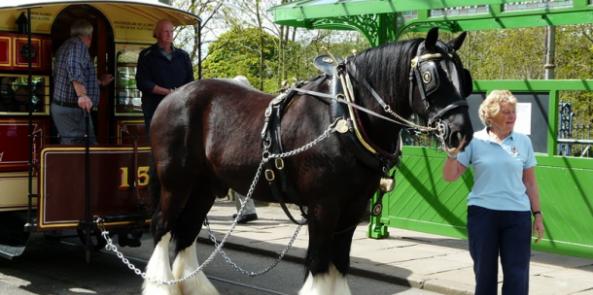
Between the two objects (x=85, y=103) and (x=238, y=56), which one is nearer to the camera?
(x=85, y=103)

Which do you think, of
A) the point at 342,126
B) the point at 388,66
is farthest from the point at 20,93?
the point at 388,66

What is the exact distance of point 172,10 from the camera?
6.91m

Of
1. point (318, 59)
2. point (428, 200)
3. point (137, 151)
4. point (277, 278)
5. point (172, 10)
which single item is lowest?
point (277, 278)

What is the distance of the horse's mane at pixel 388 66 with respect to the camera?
4.52m

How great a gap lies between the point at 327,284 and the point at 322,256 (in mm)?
188

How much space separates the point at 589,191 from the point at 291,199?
3881 mm

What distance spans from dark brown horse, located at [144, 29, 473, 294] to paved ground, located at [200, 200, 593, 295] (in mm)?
2087

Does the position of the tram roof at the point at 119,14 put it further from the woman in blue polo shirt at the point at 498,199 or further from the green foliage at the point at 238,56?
the green foliage at the point at 238,56

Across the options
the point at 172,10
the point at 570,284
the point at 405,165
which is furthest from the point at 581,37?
the point at 172,10

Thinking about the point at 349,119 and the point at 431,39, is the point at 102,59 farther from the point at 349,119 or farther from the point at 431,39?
the point at 431,39

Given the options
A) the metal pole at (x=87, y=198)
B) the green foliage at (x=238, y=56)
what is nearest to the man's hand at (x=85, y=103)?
the metal pole at (x=87, y=198)

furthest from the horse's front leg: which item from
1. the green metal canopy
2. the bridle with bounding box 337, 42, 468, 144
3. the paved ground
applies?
the green metal canopy

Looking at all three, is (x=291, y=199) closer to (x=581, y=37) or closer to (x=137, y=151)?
(x=137, y=151)

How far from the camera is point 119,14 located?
7469 millimetres
